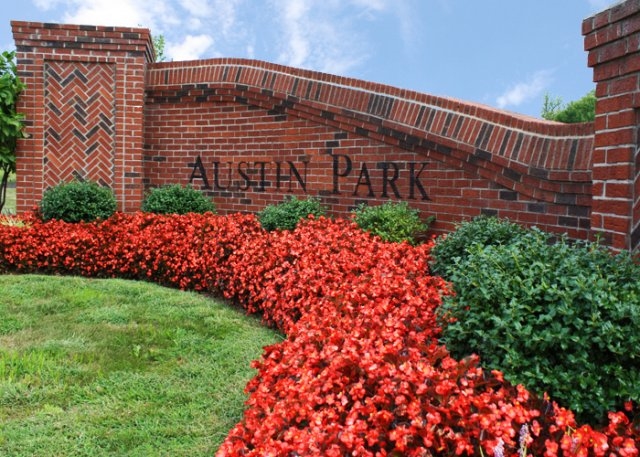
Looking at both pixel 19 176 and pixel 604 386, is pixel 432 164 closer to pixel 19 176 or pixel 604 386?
pixel 604 386

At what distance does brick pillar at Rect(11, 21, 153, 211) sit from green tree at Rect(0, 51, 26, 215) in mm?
132

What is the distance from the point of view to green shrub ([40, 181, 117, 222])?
8898 millimetres

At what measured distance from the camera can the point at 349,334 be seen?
3.24m

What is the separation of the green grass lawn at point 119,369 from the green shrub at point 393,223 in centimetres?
190

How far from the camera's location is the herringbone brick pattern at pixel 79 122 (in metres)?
9.91

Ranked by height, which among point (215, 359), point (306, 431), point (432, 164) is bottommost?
point (215, 359)

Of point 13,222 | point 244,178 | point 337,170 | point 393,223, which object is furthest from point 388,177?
point 13,222

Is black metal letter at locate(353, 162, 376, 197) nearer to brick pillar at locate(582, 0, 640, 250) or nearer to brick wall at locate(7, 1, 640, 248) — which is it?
brick wall at locate(7, 1, 640, 248)

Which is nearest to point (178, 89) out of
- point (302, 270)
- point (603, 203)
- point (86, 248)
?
point (86, 248)

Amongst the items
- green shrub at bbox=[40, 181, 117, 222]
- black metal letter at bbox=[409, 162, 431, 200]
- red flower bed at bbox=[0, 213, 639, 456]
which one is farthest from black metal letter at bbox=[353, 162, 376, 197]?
green shrub at bbox=[40, 181, 117, 222]

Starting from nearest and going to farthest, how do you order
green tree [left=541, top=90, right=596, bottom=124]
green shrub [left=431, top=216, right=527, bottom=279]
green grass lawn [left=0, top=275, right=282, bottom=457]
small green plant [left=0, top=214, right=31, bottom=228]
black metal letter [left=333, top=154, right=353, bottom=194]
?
green grass lawn [left=0, top=275, right=282, bottom=457]
green shrub [left=431, top=216, right=527, bottom=279]
black metal letter [left=333, top=154, right=353, bottom=194]
small green plant [left=0, top=214, right=31, bottom=228]
green tree [left=541, top=90, right=596, bottom=124]

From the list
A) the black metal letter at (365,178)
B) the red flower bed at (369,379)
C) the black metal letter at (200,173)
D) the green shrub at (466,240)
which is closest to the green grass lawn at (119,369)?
the red flower bed at (369,379)

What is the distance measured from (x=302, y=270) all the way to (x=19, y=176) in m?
7.01

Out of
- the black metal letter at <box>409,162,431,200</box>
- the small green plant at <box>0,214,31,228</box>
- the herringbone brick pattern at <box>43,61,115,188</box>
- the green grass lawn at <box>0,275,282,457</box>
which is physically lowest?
the green grass lawn at <box>0,275,282,457</box>
